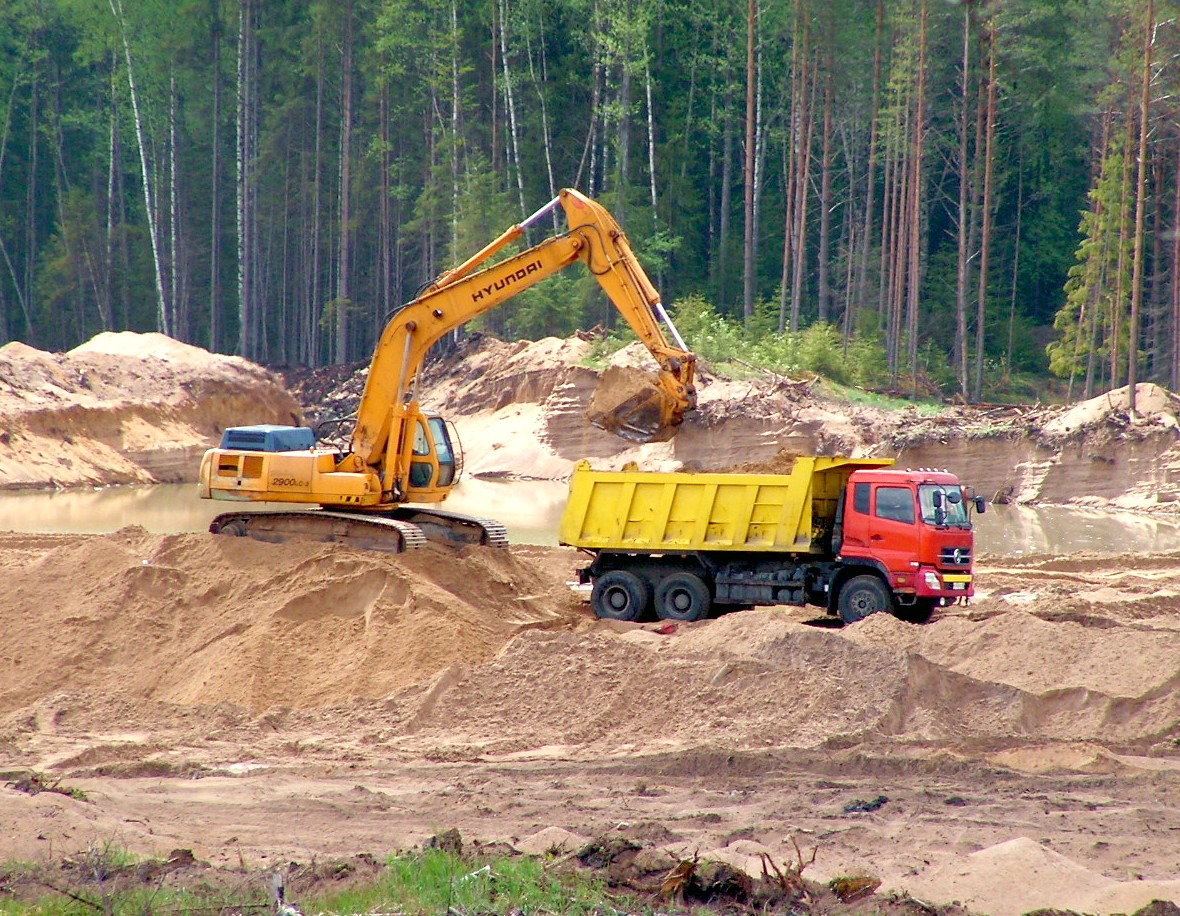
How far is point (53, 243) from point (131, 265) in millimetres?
4382

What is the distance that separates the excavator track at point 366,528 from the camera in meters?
16.6

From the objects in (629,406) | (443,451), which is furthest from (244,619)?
(629,406)

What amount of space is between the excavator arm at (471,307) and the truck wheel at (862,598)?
3.07 metres

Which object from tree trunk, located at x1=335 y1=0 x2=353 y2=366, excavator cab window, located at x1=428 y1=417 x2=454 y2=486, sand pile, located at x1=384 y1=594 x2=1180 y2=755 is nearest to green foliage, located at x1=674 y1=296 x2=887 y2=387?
tree trunk, located at x1=335 y1=0 x2=353 y2=366

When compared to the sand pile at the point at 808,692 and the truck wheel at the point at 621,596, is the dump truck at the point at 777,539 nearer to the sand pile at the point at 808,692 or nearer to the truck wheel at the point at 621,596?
the truck wheel at the point at 621,596

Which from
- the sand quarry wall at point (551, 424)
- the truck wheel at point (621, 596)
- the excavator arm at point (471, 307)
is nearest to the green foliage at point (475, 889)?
the truck wheel at point (621, 596)

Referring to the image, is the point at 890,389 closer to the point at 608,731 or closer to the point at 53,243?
the point at 608,731

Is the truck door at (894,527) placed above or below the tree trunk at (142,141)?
below

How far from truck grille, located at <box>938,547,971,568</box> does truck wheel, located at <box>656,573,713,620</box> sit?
113 inches

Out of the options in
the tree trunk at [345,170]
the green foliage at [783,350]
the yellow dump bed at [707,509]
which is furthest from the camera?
the tree trunk at [345,170]

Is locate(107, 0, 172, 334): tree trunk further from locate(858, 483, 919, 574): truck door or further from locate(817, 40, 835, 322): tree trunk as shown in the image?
locate(858, 483, 919, 574): truck door

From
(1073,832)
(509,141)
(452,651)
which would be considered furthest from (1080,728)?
(509,141)

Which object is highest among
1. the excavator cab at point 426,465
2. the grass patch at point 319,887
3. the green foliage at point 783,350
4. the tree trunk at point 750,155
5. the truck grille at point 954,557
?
the tree trunk at point 750,155

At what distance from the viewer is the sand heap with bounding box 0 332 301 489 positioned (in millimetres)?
35375
